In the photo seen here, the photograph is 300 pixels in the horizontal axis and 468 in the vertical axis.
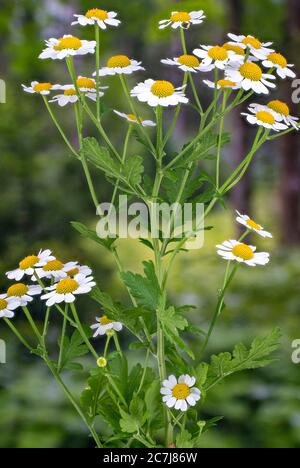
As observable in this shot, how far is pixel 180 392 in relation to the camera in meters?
0.83

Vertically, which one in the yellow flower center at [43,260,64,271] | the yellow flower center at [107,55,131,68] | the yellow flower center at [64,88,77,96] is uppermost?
the yellow flower center at [107,55,131,68]

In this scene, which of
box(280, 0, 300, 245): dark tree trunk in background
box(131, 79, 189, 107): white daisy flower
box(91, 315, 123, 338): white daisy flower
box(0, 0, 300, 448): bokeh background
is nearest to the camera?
box(131, 79, 189, 107): white daisy flower

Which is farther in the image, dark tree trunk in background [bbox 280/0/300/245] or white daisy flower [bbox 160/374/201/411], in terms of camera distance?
Result: dark tree trunk in background [bbox 280/0/300/245]

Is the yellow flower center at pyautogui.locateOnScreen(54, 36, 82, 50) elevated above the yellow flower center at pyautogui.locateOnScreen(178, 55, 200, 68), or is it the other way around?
the yellow flower center at pyautogui.locateOnScreen(54, 36, 82, 50)

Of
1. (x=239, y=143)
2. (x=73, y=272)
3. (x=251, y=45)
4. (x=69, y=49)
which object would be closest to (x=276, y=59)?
(x=251, y=45)

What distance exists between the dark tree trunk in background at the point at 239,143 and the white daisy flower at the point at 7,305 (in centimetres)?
261

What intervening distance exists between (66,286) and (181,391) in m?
0.20

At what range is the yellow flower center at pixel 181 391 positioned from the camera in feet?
→ 2.73

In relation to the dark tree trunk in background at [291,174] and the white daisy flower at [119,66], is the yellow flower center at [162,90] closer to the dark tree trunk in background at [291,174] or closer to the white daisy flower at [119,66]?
the white daisy flower at [119,66]

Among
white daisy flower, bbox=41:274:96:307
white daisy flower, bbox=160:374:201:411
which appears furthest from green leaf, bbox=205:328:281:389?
white daisy flower, bbox=41:274:96:307

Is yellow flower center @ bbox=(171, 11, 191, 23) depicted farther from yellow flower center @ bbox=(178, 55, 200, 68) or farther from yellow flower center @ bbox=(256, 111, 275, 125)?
yellow flower center @ bbox=(256, 111, 275, 125)

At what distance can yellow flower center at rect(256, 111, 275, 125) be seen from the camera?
0.82 meters

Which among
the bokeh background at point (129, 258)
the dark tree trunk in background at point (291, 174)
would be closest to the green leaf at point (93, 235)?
the bokeh background at point (129, 258)

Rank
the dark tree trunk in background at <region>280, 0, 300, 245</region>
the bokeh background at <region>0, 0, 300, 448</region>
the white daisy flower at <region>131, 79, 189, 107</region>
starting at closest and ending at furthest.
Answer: the white daisy flower at <region>131, 79, 189, 107</region>
the bokeh background at <region>0, 0, 300, 448</region>
the dark tree trunk in background at <region>280, 0, 300, 245</region>
